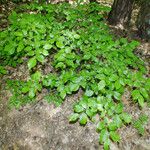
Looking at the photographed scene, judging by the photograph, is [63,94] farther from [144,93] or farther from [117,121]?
[144,93]

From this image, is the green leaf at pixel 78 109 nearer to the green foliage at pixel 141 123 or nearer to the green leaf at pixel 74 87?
the green leaf at pixel 74 87

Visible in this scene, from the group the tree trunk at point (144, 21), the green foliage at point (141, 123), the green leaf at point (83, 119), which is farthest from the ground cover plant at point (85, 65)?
the tree trunk at point (144, 21)

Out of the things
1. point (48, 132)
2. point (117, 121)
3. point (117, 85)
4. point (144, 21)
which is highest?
point (117, 85)

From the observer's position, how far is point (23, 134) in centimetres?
336

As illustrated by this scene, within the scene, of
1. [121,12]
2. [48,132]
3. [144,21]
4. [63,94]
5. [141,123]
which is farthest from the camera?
[121,12]

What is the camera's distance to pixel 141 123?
3559mm

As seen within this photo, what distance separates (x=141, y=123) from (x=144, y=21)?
1.96 meters

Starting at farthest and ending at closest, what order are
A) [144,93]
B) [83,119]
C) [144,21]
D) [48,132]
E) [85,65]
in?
[144,21], [48,132], [85,65], [144,93], [83,119]

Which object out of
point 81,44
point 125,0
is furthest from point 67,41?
point 125,0

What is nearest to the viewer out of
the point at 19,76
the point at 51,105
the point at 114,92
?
the point at 114,92

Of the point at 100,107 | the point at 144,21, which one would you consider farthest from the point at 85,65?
the point at 144,21

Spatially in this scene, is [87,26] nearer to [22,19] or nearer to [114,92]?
[22,19]

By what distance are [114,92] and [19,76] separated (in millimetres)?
1856

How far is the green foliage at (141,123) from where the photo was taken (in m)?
3.48
